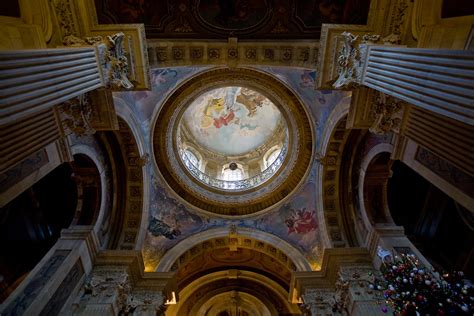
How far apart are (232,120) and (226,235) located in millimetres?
10689

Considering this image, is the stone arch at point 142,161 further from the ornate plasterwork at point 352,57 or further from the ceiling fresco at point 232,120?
the ceiling fresco at point 232,120

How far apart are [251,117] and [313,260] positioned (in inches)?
479

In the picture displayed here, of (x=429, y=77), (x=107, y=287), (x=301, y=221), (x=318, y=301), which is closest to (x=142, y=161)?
(x=107, y=287)

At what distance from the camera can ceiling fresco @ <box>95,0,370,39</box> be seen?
304 inches

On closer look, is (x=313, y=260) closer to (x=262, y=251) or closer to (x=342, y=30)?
(x=262, y=251)

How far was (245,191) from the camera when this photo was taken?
15.4 m

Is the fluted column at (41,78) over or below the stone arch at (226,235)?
over

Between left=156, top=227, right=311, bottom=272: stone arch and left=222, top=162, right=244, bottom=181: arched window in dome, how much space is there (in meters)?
5.47

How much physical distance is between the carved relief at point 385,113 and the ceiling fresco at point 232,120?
12944mm

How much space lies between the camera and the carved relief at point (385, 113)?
23.4ft

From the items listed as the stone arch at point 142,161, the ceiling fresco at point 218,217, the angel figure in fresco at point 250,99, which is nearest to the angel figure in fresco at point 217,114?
the angel figure in fresco at point 250,99

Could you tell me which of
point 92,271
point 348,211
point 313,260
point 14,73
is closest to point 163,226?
point 92,271

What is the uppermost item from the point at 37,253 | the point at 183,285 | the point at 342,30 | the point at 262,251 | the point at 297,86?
the point at 342,30

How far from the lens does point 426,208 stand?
39.8ft
